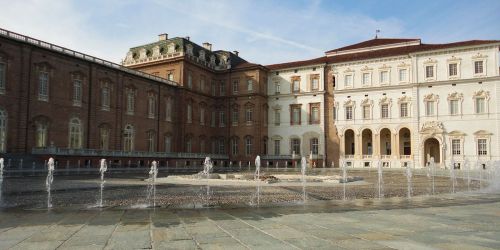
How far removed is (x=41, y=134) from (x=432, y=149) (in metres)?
42.2

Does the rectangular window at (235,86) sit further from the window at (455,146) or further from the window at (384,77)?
the window at (455,146)

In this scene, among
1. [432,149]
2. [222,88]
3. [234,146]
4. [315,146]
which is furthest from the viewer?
[222,88]

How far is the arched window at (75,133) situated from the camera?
119 feet

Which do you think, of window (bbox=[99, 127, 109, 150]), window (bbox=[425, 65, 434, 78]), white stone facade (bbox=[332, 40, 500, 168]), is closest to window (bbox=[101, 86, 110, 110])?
window (bbox=[99, 127, 109, 150])

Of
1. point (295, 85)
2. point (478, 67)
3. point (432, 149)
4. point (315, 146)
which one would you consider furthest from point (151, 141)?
point (478, 67)

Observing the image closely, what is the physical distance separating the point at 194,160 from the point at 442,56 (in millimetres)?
31489

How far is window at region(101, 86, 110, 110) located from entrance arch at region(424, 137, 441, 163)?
3604cm

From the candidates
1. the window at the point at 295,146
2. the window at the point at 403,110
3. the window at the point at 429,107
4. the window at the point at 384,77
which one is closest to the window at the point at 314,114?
the window at the point at 295,146

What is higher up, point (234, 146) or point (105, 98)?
point (105, 98)

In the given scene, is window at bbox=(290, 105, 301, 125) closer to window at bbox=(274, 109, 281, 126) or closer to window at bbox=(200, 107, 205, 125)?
window at bbox=(274, 109, 281, 126)

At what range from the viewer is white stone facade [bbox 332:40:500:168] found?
43.6 meters

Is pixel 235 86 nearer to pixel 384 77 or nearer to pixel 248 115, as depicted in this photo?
pixel 248 115

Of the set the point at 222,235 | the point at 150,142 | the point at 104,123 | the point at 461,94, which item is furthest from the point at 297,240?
the point at 461,94

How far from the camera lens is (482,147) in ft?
143
